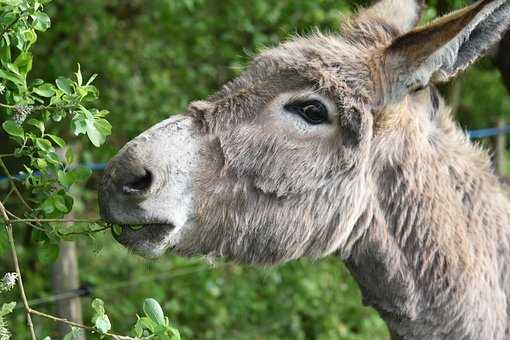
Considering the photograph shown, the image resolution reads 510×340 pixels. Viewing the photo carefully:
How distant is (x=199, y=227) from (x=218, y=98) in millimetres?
477

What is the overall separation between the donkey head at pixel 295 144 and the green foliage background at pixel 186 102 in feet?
8.72

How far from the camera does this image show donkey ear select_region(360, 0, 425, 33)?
3.46 m

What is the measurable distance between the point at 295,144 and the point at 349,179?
23 cm

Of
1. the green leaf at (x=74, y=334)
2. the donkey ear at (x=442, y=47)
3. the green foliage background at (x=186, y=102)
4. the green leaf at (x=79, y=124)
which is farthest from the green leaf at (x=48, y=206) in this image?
the green foliage background at (x=186, y=102)

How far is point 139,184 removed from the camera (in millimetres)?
2684

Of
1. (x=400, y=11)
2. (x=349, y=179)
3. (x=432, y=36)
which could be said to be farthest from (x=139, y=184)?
(x=400, y=11)

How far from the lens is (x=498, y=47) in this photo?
4.55 metres

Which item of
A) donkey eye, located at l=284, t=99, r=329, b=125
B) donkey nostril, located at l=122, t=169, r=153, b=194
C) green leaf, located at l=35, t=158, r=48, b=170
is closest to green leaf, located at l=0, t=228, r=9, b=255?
green leaf, located at l=35, t=158, r=48, b=170

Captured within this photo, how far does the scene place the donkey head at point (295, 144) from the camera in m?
2.78

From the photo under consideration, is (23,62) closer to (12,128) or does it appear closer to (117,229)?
(12,128)

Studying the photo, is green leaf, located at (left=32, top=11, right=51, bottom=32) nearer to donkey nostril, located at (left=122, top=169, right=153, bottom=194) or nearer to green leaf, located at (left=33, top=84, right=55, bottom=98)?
green leaf, located at (left=33, top=84, right=55, bottom=98)

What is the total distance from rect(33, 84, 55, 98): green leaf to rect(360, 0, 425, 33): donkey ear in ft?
4.55

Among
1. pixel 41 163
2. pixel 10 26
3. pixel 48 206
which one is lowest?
pixel 48 206

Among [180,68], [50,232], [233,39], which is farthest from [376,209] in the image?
[180,68]
